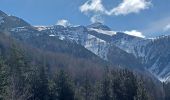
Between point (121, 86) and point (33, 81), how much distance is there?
21306mm

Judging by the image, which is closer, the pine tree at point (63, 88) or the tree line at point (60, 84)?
the tree line at point (60, 84)

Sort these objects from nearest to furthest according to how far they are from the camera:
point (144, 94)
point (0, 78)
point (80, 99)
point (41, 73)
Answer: point (0, 78) → point (144, 94) → point (41, 73) → point (80, 99)

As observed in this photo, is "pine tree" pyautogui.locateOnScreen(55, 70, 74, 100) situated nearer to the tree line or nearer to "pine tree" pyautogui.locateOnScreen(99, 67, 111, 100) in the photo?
the tree line

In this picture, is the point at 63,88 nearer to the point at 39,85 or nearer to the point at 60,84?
the point at 60,84

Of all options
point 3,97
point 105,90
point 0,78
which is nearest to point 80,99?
point 105,90

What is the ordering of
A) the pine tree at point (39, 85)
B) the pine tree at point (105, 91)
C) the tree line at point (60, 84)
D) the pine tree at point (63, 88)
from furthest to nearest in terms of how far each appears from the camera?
the pine tree at point (105, 91), the pine tree at point (63, 88), the pine tree at point (39, 85), the tree line at point (60, 84)

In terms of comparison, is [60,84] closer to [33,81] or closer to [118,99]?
[33,81]

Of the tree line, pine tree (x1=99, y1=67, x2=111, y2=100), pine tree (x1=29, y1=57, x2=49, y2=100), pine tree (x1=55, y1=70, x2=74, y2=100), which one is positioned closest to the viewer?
the tree line

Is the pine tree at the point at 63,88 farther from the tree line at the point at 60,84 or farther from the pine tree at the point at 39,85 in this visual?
the pine tree at the point at 39,85

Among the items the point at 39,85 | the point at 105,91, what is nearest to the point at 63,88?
the point at 39,85

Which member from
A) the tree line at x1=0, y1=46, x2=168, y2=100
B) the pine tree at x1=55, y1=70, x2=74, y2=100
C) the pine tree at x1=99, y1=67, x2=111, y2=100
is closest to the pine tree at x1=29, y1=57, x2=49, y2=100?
the tree line at x1=0, y1=46, x2=168, y2=100

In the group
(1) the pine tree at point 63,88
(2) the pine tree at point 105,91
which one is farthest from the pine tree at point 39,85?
(2) the pine tree at point 105,91

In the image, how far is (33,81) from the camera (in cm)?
9288

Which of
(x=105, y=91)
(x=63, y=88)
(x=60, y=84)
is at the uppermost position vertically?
(x=60, y=84)
